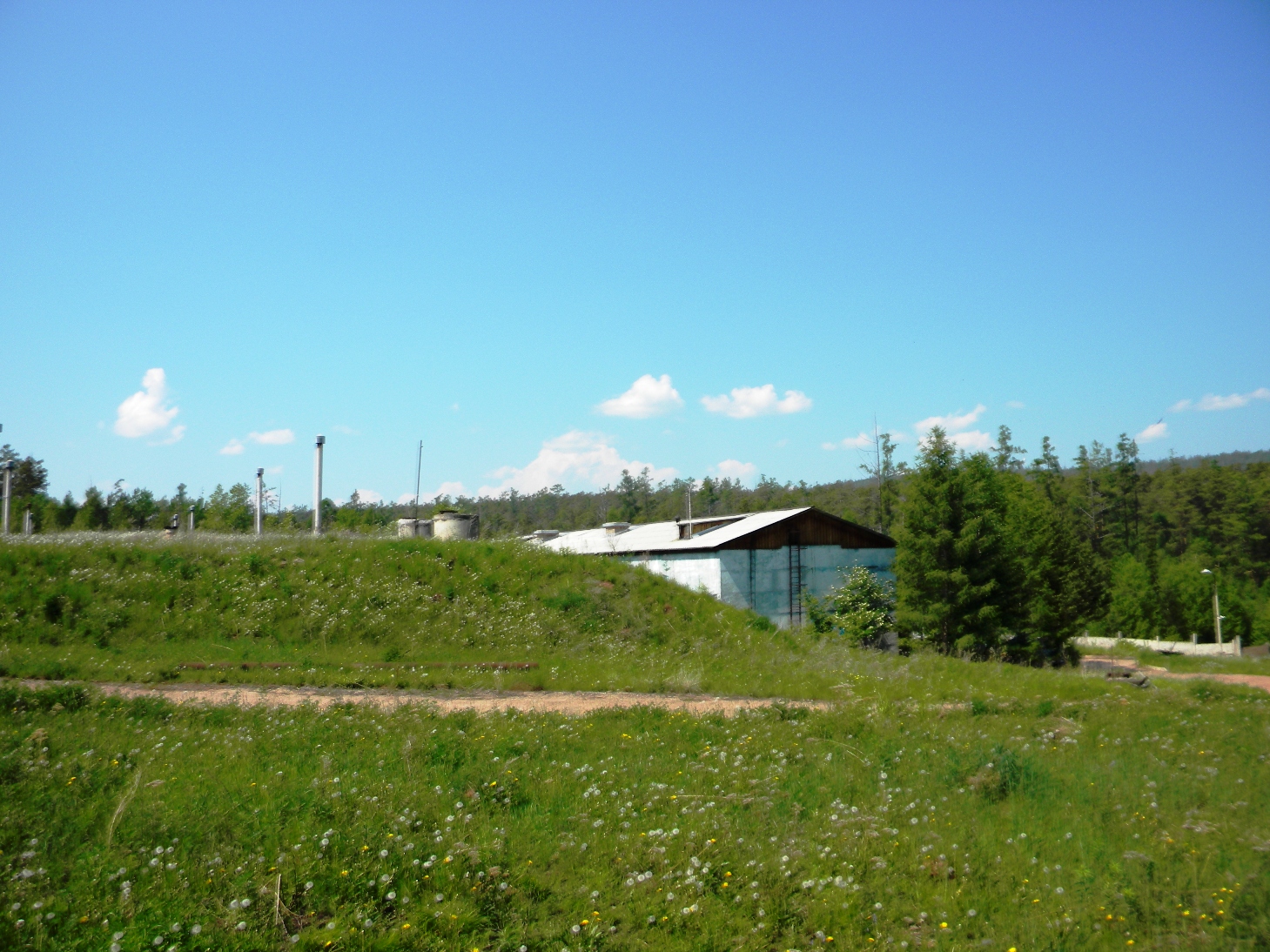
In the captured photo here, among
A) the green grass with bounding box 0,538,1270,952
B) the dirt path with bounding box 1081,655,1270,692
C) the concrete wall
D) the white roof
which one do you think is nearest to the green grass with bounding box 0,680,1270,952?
the green grass with bounding box 0,538,1270,952

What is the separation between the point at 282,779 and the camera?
665cm

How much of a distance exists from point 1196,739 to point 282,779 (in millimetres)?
10114

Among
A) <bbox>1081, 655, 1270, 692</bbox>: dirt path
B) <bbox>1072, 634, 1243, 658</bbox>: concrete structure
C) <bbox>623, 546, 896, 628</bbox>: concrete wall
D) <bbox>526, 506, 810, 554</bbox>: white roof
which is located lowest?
<bbox>1072, 634, 1243, 658</bbox>: concrete structure

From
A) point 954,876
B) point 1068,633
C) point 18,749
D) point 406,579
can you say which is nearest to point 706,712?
point 954,876

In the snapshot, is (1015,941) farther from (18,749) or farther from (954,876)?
(18,749)

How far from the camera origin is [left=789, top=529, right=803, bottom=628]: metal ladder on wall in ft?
115

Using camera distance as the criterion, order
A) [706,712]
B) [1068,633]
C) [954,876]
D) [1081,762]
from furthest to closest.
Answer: [1068,633] < [706,712] < [1081,762] < [954,876]

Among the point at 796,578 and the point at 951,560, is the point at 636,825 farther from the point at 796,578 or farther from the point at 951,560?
the point at 951,560

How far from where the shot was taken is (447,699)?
12.0 metres

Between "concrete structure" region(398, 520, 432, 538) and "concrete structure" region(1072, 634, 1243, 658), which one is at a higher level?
"concrete structure" region(398, 520, 432, 538)

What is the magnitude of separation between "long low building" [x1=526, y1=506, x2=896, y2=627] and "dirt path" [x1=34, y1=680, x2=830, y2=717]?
19.0m

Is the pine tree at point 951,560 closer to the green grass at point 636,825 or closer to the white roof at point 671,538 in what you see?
the white roof at point 671,538

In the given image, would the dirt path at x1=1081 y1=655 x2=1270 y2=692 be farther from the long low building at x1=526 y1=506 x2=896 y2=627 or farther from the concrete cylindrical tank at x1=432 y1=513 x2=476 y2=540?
the concrete cylindrical tank at x1=432 y1=513 x2=476 y2=540

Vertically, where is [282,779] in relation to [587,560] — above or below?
below
